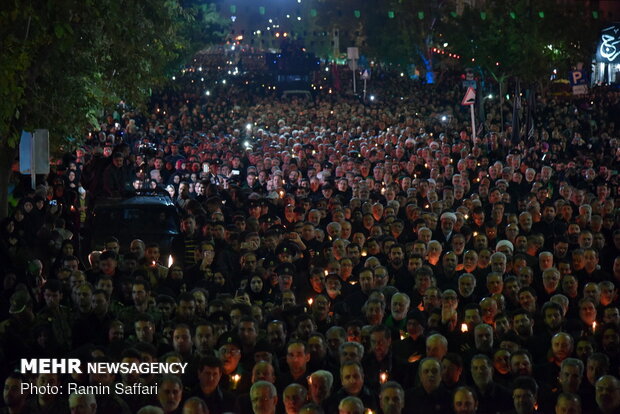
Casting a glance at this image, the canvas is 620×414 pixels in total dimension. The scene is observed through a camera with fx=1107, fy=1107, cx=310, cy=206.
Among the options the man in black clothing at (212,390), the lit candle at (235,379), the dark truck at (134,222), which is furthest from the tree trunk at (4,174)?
the man in black clothing at (212,390)

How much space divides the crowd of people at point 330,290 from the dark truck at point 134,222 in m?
0.33

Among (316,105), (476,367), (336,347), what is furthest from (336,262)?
(316,105)

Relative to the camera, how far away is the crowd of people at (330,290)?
8773 millimetres

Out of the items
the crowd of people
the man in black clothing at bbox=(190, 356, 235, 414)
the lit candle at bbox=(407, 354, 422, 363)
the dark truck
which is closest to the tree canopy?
the crowd of people

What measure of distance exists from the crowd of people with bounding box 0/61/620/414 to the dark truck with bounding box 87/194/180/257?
12.9 inches

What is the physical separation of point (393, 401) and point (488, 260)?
5282 millimetres

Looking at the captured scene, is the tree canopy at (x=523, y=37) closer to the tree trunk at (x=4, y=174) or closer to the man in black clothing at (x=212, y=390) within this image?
the tree trunk at (x=4, y=174)

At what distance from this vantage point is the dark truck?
16.0 meters

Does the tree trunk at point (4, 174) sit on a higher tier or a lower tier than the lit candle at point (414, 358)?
higher

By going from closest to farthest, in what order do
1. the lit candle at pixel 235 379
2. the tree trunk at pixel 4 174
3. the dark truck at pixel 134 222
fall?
the lit candle at pixel 235 379, the dark truck at pixel 134 222, the tree trunk at pixel 4 174

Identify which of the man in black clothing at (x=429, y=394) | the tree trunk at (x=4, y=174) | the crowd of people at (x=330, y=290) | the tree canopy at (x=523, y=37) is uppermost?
the tree canopy at (x=523, y=37)

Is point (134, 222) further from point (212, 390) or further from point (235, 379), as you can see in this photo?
point (212, 390)

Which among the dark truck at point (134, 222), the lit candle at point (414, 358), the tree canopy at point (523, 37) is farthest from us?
the tree canopy at point (523, 37)

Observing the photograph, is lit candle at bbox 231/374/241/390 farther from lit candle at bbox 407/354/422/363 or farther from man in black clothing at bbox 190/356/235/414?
lit candle at bbox 407/354/422/363
